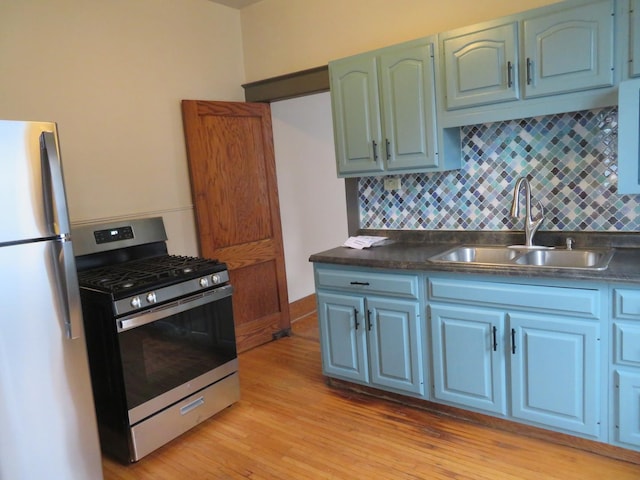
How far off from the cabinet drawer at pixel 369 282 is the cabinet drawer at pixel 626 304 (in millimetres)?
927

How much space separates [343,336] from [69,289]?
1567 mm

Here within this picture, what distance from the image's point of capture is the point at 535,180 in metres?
2.71

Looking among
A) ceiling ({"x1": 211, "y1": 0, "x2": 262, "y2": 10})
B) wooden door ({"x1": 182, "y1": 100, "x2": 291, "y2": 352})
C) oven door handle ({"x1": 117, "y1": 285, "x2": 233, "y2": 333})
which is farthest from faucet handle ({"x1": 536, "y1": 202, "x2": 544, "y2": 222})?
ceiling ({"x1": 211, "y1": 0, "x2": 262, "y2": 10})

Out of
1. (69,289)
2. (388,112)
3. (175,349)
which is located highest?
(388,112)

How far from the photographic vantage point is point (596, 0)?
2.15 metres

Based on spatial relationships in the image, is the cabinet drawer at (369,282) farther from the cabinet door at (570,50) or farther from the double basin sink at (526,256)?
the cabinet door at (570,50)

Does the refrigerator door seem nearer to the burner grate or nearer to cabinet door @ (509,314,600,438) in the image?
the burner grate

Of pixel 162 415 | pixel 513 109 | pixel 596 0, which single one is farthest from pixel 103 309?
pixel 596 0

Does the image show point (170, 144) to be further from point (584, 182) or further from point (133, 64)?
point (584, 182)

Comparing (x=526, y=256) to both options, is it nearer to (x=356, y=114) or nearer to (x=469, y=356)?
(x=469, y=356)

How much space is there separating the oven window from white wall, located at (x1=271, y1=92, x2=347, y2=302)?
5.82 ft

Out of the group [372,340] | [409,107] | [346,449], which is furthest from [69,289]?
[409,107]

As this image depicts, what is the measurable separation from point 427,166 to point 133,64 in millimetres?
2085

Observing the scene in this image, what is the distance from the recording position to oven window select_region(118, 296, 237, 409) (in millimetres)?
2373
